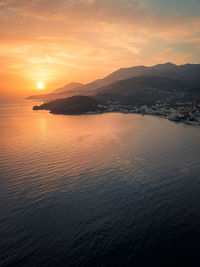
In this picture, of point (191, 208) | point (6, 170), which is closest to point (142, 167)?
point (191, 208)

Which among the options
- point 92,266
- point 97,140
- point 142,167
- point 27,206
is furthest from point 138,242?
point 97,140

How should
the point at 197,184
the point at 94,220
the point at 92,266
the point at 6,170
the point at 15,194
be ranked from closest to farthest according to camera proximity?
the point at 92,266
the point at 94,220
the point at 15,194
the point at 197,184
the point at 6,170

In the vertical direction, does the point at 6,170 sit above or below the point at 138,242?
above

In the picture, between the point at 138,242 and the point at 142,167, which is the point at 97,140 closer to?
the point at 142,167

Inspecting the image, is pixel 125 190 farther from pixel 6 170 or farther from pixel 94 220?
pixel 6 170

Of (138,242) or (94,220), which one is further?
(94,220)

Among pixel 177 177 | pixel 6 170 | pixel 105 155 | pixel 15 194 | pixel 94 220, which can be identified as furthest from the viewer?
pixel 105 155
